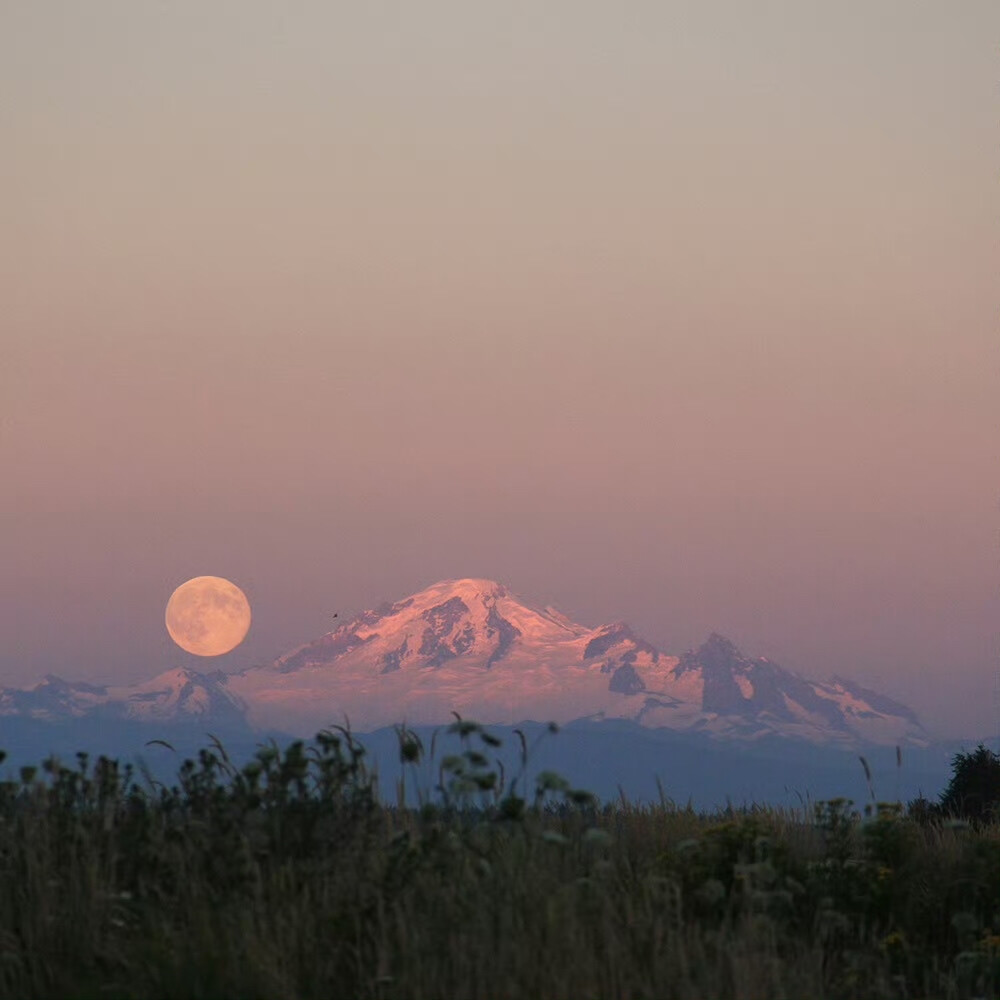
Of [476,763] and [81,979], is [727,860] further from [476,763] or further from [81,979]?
[81,979]

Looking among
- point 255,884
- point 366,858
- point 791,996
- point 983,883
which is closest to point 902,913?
point 983,883

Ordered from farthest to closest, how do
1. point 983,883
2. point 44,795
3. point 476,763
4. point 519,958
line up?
point 983,883, point 44,795, point 476,763, point 519,958

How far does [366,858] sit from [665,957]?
6.58ft

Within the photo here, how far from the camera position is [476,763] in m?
9.42

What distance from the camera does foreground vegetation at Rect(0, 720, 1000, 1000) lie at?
8.38 meters

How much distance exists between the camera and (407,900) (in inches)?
346

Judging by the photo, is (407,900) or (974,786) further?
(974,786)

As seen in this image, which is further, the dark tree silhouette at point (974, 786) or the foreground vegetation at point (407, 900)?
the dark tree silhouette at point (974, 786)

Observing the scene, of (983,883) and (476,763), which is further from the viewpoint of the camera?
(983,883)

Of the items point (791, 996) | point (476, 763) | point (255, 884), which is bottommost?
point (791, 996)

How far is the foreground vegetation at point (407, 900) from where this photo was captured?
8.38 meters

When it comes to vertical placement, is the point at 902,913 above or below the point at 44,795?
below

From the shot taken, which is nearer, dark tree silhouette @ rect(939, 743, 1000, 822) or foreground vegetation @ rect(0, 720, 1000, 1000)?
foreground vegetation @ rect(0, 720, 1000, 1000)

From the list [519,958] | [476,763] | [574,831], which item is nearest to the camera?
[519,958]
